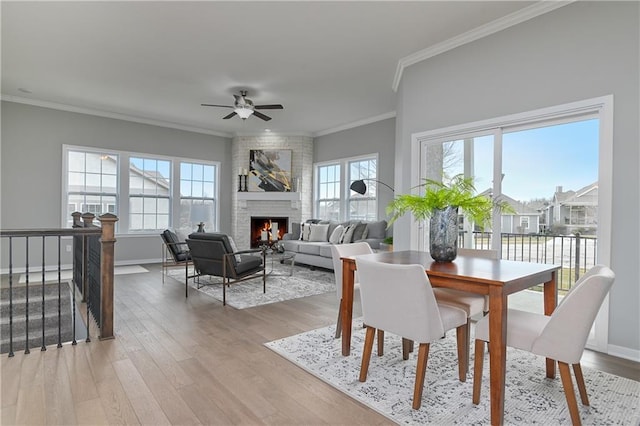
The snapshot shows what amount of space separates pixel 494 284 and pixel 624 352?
190 cm

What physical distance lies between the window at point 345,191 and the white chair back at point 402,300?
4.98 metres

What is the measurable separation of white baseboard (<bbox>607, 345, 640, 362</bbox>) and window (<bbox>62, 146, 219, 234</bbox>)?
609 cm

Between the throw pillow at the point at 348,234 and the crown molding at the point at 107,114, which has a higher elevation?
the crown molding at the point at 107,114

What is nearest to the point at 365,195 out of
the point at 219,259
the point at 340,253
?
the point at 219,259

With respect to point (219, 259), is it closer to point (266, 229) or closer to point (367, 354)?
point (367, 354)

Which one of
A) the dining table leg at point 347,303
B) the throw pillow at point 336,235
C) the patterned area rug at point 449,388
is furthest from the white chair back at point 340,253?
the throw pillow at point 336,235

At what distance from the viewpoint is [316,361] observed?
8.62ft

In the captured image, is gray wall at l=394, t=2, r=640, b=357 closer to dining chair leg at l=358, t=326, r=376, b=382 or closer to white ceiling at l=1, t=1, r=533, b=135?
white ceiling at l=1, t=1, r=533, b=135

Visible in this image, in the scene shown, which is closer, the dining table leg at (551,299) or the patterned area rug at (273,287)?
the dining table leg at (551,299)


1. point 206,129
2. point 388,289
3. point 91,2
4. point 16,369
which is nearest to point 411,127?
point 388,289

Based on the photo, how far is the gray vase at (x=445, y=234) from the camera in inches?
96.4

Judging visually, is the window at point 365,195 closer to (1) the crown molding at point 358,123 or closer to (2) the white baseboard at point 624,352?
Result: (1) the crown molding at point 358,123

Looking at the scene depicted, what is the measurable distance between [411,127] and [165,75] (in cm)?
349

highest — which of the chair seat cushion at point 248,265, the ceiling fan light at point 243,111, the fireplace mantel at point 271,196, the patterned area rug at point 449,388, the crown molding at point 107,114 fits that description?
the crown molding at point 107,114
